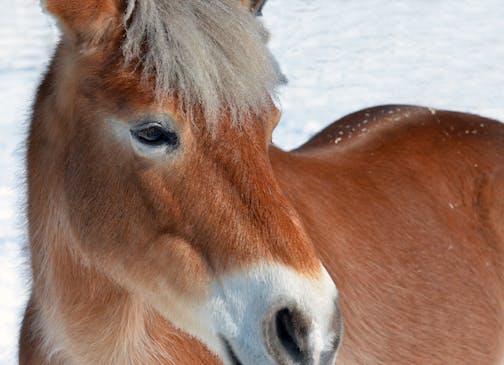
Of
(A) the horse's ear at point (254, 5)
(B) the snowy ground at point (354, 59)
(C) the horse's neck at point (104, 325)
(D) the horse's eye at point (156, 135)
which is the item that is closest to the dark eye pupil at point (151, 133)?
(D) the horse's eye at point (156, 135)

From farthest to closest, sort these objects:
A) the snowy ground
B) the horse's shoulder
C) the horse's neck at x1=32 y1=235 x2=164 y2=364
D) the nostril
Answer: the snowy ground < the horse's shoulder < the horse's neck at x1=32 y1=235 x2=164 y2=364 < the nostril

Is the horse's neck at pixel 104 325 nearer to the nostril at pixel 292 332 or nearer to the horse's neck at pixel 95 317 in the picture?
the horse's neck at pixel 95 317

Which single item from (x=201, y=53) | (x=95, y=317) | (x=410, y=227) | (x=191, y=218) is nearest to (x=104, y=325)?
(x=95, y=317)

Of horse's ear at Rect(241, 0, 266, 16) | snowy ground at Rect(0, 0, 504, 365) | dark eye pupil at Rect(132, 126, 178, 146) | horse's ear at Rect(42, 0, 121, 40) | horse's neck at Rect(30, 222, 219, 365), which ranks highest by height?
horse's ear at Rect(42, 0, 121, 40)

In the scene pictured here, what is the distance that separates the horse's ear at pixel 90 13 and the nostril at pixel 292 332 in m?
1.06

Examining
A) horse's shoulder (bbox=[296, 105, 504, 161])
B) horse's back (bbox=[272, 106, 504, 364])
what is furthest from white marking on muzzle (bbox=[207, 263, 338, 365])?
horse's shoulder (bbox=[296, 105, 504, 161])

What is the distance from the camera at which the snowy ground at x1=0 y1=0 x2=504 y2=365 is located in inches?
400

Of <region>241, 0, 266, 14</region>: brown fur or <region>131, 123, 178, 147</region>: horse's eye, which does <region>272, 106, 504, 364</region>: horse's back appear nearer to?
<region>241, 0, 266, 14</region>: brown fur

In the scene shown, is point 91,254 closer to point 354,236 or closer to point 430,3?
point 354,236

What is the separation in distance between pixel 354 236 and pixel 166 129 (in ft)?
4.81

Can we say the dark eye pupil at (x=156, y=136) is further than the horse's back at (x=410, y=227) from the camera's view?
No

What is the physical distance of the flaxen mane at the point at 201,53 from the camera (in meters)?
2.73

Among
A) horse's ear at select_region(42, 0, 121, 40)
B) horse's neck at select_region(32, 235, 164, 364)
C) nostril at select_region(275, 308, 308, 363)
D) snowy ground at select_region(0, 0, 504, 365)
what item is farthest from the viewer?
snowy ground at select_region(0, 0, 504, 365)

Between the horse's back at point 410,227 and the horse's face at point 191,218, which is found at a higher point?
the horse's face at point 191,218
